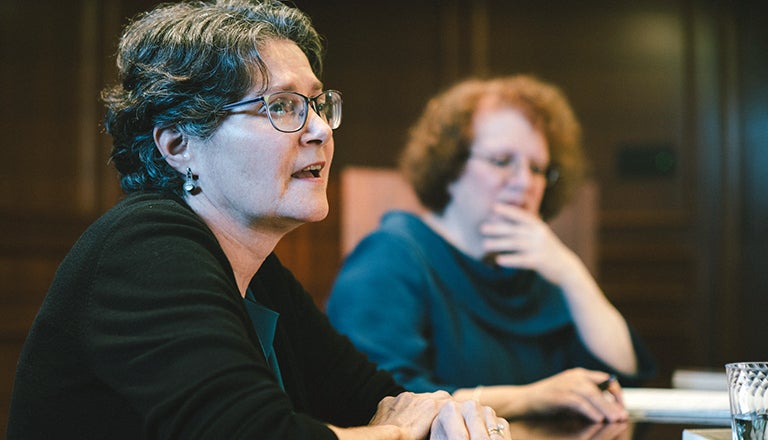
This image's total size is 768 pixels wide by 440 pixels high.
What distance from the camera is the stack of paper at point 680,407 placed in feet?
4.60

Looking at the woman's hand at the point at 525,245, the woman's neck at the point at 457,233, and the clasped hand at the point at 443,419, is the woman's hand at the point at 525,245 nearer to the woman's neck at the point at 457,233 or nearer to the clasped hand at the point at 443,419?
the woman's neck at the point at 457,233

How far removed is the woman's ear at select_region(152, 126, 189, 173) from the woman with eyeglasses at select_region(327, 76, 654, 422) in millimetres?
714

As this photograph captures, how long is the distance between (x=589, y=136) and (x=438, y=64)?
0.91 m

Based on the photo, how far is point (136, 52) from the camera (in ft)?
3.67

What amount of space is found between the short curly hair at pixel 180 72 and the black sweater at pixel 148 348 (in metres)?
0.11

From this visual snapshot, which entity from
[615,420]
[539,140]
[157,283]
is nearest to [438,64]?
[539,140]

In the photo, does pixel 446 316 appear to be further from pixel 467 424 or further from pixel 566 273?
pixel 467 424

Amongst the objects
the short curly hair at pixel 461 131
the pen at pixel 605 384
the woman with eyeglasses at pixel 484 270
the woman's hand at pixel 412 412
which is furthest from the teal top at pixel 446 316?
the woman's hand at pixel 412 412

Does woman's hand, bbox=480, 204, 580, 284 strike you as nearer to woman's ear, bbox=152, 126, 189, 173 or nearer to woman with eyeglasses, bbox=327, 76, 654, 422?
woman with eyeglasses, bbox=327, 76, 654, 422

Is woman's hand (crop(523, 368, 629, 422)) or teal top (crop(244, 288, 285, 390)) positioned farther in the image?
woman's hand (crop(523, 368, 629, 422))

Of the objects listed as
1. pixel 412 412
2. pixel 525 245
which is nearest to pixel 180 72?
pixel 412 412

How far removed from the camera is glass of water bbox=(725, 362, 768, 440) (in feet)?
3.22

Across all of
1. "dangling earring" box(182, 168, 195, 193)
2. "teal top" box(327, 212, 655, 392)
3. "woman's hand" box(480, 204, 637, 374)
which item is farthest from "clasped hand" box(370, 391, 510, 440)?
"woman's hand" box(480, 204, 637, 374)

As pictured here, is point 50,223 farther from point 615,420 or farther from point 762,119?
point 762,119
